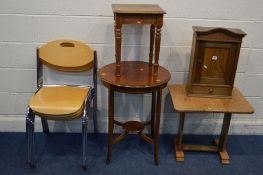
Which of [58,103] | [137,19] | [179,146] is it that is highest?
[137,19]

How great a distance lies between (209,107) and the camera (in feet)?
7.17

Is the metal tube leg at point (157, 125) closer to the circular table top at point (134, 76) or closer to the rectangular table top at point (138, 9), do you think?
the circular table top at point (134, 76)

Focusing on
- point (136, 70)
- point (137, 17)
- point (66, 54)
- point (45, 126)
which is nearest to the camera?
point (137, 17)

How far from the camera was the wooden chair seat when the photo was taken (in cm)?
212

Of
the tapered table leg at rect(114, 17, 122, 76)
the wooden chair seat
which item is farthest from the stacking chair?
the tapered table leg at rect(114, 17, 122, 76)

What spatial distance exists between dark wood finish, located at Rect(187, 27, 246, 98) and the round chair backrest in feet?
2.57

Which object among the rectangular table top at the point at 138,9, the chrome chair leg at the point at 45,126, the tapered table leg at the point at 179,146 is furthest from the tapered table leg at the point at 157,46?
the chrome chair leg at the point at 45,126

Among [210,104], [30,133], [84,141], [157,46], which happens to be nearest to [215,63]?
[210,104]

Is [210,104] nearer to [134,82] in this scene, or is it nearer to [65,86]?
[134,82]

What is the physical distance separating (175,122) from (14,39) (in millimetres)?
1481

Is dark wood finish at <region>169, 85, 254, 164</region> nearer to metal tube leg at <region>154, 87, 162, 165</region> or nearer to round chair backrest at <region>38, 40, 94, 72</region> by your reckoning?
metal tube leg at <region>154, 87, 162, 165</region>

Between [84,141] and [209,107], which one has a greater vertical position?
[209,107]

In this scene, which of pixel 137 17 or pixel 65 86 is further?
pixel 65 86

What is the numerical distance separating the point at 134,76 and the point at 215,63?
1.92ft
